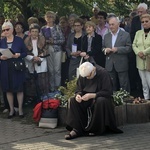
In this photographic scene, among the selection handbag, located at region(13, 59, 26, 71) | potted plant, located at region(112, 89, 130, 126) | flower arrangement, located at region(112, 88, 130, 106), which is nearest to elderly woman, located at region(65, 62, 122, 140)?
potted plant, located at region(112, 89, 130, 126)

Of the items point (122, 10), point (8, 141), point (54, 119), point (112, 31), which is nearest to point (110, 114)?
point (54, 119)

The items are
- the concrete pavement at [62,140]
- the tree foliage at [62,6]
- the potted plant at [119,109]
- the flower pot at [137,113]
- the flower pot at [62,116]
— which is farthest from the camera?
the tree foliage at [62,6]

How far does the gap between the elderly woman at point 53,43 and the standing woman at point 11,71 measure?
1.10 metres

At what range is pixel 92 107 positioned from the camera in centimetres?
766

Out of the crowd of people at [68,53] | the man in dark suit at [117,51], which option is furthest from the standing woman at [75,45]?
the man in dark suit at [117,51]

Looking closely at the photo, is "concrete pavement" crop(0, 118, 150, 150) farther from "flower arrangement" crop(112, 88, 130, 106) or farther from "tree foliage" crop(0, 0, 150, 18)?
"tree foliage" crop(0, 0, 150, 18)

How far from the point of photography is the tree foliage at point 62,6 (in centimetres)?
1102

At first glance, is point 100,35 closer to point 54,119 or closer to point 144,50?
point 144,50

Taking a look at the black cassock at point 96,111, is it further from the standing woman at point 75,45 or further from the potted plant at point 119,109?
the standing woman at point 75,45

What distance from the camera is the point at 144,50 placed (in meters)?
9.33

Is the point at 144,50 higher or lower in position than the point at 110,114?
higher

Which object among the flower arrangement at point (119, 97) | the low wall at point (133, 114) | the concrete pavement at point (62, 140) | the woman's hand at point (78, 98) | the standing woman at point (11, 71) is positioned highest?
the standing woman at point (11, 71)

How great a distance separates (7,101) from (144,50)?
3.11 metres

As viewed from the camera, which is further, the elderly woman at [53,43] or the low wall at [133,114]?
the elderly woman at [53,43]
